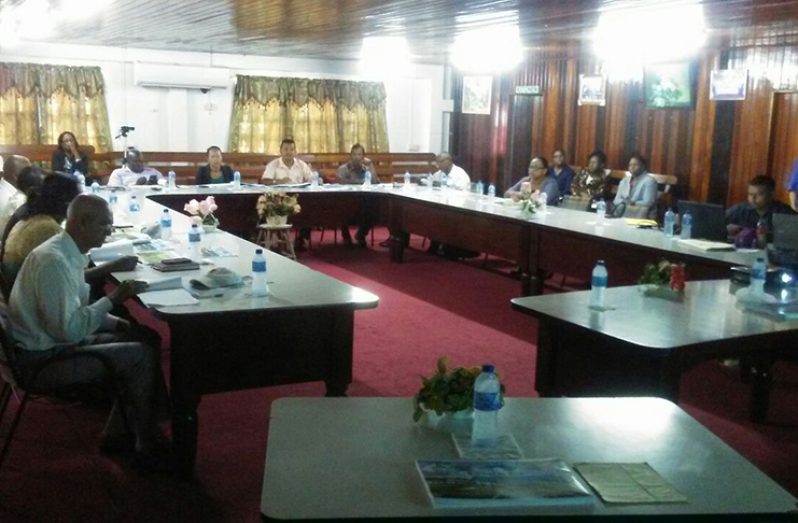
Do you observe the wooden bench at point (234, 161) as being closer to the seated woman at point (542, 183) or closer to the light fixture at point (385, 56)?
the light fixture at point (385, 56)

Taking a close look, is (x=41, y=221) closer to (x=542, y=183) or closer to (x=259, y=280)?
(x=259, y=280)

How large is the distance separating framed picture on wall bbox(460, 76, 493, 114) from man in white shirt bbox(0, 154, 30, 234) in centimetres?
700

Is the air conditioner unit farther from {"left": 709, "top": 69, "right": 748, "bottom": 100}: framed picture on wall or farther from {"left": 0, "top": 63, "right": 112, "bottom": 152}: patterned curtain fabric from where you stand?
{"left": 709, "top": 69, "right": 748, "bottom": 100}: framed picture on wall

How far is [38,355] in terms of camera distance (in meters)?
3.26

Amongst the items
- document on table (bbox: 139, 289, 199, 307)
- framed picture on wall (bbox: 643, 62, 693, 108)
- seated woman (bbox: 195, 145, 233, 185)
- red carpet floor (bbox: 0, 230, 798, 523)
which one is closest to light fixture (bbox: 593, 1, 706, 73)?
framed picture on wall (bbox: 643, 62, 693, 108)

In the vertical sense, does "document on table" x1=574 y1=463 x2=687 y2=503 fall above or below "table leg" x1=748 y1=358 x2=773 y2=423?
above

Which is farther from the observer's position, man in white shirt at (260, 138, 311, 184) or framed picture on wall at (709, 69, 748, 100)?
man in white shirt at (260, 138, 311, 184)

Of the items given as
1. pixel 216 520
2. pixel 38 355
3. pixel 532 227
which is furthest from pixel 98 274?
pixel 532 227

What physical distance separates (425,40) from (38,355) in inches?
249

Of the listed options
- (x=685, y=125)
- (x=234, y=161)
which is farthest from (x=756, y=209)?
(x=234, y=161)

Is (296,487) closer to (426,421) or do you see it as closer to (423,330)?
(426,421)

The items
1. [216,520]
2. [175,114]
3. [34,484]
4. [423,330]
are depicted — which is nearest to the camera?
[216,520]

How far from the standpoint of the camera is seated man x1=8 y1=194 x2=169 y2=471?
3191 millimetres

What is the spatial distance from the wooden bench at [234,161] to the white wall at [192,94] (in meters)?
0.46
